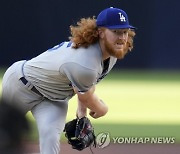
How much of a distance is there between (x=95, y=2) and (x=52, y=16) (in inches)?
20.4

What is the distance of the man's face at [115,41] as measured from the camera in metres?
2.73

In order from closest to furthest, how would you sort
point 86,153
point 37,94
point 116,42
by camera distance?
point 116,42, point 37,94, point 86,153

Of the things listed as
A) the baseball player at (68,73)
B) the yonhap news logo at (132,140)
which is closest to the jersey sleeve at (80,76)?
the baseball player at (68,73)

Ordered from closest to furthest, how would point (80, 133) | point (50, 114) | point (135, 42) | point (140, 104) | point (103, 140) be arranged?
point (50, 114)
point (80, 133)
point (103, 140)
point (140, 104)
point (135, 42)

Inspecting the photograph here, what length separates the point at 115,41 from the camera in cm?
273

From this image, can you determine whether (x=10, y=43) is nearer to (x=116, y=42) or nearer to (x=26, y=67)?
(x=26, y=67)

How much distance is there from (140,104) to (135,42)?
2.34 ft

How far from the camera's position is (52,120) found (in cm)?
285

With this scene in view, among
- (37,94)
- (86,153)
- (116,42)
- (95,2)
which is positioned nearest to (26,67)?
(37,94)

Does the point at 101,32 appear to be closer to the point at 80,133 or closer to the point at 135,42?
the point at 80,133

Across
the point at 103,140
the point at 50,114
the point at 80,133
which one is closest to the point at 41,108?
the point at 50,114

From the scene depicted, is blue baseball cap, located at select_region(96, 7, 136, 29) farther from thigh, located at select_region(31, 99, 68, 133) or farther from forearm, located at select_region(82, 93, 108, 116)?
thigh, located at select_region(31, 99, 68, 133)

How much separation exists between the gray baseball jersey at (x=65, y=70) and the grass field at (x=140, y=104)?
2.04 m

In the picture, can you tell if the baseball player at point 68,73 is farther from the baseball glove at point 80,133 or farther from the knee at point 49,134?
the baseball glove at point 80,133
